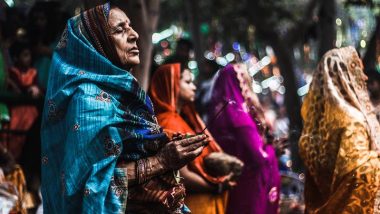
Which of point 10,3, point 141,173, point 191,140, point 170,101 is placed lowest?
point 141,173

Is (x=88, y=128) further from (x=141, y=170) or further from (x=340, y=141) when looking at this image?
(x=340, y=141)

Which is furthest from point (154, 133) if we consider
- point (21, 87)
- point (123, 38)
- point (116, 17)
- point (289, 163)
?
point (289, 163)

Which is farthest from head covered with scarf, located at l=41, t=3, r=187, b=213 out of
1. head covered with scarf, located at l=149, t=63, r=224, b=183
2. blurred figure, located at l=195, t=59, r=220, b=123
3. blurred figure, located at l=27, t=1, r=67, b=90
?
blurred figure, located at l=27, t=1, r=67, b=90

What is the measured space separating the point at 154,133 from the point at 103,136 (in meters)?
0.33

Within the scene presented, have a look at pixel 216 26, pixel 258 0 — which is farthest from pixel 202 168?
→ pixel 216 26

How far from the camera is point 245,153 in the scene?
7195 millimetres

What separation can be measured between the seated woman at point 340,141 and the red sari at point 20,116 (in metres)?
2.89

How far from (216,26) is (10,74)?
36.4ft

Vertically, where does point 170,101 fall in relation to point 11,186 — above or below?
above

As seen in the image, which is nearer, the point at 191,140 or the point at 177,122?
the point at 191,140

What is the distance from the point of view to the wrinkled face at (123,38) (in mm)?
4340

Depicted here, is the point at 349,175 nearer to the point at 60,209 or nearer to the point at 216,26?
the point at 60,209

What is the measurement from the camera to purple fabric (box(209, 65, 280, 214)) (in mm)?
7152

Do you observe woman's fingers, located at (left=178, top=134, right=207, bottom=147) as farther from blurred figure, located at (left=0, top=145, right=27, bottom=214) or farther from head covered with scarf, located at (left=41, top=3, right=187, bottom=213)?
blurred figure, located at (left=0, top=145, right=27, bottom=214)
